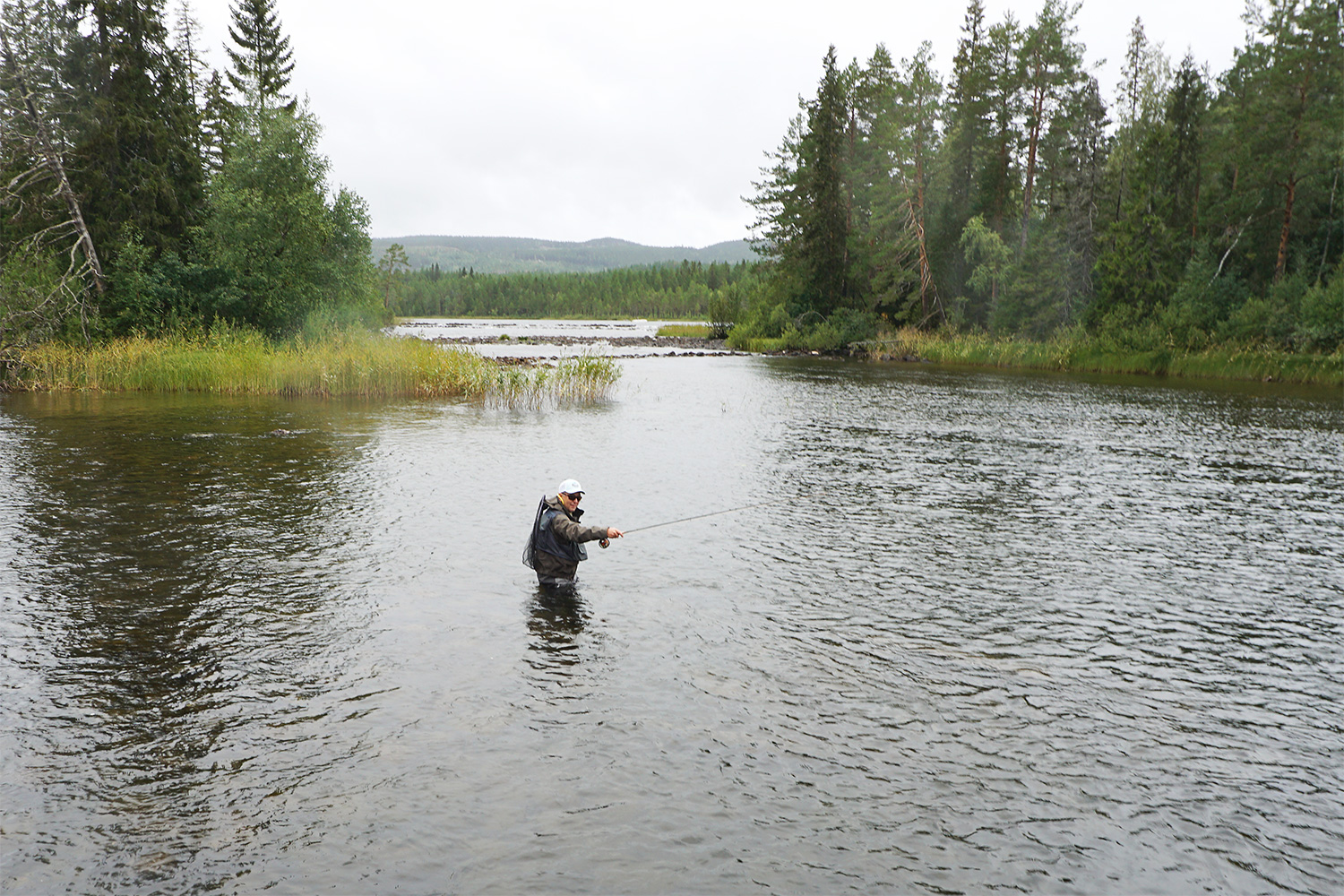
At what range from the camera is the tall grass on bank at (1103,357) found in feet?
145

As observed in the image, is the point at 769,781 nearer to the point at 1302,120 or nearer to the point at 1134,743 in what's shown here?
the point at 1134,743

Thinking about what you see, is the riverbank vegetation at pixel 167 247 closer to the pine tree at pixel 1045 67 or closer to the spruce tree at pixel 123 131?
the spruce tree at pixel 123 131

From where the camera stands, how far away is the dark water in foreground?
596cm

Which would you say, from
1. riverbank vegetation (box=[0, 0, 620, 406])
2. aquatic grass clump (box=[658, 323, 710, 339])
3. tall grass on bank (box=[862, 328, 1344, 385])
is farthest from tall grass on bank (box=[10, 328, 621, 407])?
aquatic grass clump (box=[658, 323, 710, 339])

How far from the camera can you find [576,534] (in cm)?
1073

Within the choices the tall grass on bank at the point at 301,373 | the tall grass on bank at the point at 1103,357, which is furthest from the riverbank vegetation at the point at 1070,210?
the tall grass on bank at the point at 301,373

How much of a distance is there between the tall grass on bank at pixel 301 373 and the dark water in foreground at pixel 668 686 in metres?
13.5

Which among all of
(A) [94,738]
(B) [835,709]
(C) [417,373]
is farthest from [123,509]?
(C) [417,373]

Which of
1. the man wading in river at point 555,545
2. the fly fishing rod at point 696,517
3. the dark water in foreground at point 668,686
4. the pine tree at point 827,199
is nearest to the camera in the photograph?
the dark water in foreground at point 668,686

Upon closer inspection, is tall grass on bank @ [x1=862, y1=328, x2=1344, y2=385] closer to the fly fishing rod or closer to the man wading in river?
the fly fishing rod

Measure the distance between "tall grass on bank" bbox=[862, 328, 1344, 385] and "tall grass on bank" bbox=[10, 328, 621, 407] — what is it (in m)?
32.6

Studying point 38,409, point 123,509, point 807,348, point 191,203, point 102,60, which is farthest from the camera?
point 807,348

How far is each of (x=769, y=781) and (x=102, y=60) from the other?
1805 inches

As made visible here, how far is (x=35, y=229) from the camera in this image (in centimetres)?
3981
